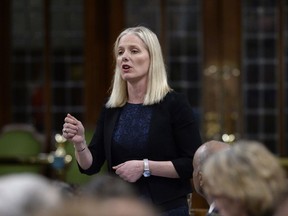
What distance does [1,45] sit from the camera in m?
10.1

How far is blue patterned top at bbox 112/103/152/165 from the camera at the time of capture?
4.54 metres

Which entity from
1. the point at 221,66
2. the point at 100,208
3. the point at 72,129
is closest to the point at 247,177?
the point at 100,208

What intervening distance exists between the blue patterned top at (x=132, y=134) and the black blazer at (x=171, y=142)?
2 cm

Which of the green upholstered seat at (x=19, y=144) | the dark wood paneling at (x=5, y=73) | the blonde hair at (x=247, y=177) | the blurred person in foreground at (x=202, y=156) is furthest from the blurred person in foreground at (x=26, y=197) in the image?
the dark wood paneling at (x=5, y=73)

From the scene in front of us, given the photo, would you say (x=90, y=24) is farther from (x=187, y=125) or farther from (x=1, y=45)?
(x=187, y=125)

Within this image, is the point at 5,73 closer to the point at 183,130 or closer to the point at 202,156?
the point at 183,130

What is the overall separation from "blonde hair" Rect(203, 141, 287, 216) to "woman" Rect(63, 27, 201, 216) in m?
1.43

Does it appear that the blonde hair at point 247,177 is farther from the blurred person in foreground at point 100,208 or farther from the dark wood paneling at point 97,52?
the dark wood paneling at point 97,52

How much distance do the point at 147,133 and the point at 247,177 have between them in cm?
158

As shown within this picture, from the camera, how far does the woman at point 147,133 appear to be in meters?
4.52

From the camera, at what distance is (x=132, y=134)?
4.55 meters

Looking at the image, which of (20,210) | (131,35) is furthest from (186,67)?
(20,210)

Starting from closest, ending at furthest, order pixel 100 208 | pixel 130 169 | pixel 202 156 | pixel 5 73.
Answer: pixel 100 208
pixel 202 156
pixel 130 169
pixel 5 73

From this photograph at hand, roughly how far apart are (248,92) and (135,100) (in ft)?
17.4
